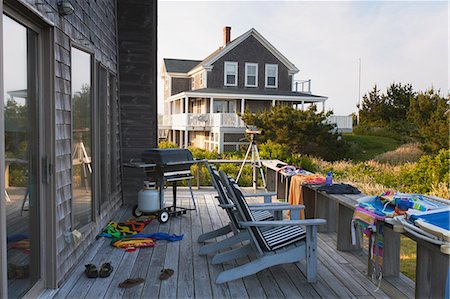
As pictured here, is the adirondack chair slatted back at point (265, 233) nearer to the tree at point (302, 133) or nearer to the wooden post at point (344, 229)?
the wooden post at point (344, 229)

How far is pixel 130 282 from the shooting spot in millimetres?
3568

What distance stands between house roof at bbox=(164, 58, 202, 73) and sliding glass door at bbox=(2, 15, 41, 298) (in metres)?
22.7

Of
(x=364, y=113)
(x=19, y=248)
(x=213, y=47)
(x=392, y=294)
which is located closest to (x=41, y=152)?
Result: (x=19, y=248)

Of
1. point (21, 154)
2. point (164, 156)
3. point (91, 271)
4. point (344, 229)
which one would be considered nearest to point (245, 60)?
point (164, 156)

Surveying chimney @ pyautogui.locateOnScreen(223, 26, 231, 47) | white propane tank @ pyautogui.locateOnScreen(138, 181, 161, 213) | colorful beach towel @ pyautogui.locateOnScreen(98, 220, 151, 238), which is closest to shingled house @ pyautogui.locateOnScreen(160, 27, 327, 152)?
chimney @ pyautogui.locateOnScreen(223, 26, 231, 47)

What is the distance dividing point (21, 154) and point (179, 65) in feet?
78.2

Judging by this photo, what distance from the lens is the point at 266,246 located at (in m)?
3.64

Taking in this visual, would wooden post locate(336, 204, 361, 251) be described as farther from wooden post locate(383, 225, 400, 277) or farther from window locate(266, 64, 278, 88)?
window locate(266, 64, 278, 88)

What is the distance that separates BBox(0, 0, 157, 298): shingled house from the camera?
276cm

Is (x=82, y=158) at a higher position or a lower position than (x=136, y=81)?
lower

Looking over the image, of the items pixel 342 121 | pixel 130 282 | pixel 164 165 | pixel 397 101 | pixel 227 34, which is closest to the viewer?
pixel 130 282

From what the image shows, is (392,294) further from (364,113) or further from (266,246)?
(364,113)

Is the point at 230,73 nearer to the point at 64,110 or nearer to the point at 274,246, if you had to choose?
the point at 64,110

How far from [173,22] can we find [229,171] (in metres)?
4.59
